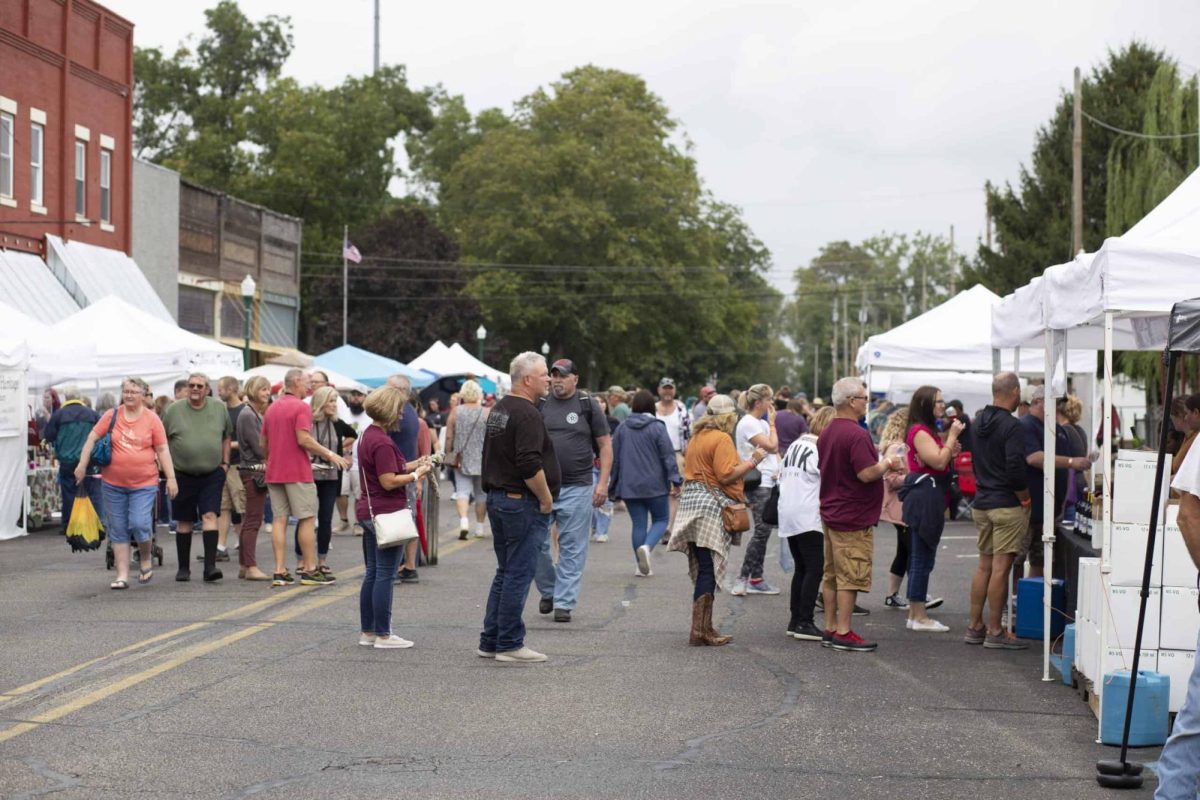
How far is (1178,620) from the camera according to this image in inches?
320

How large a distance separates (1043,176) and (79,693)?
44134 mm

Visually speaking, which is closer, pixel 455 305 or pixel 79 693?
pixel 79 693

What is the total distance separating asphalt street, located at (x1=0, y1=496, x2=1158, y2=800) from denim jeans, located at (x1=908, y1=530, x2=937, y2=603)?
1.32 ft

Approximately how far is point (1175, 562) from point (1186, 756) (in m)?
2.85

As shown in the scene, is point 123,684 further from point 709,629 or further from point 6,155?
point 6,155

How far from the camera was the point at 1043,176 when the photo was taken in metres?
48.5

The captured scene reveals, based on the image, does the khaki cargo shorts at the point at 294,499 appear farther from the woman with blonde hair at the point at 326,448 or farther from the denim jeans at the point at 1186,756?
the denim jeans at the point at 1186,756

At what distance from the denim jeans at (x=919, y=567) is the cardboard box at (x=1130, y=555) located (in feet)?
10.8

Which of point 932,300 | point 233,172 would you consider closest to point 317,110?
point 233,172

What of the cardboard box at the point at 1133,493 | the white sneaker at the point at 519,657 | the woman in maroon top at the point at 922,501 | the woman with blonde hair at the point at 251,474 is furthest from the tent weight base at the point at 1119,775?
the woman with blonde hair at the point at 251,474

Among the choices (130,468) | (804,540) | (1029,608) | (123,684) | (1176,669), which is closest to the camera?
(1176,669)

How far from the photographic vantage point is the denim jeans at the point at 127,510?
13.3m

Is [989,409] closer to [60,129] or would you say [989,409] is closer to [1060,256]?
[60,129]

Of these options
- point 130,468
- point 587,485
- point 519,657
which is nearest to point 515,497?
point 519,657
